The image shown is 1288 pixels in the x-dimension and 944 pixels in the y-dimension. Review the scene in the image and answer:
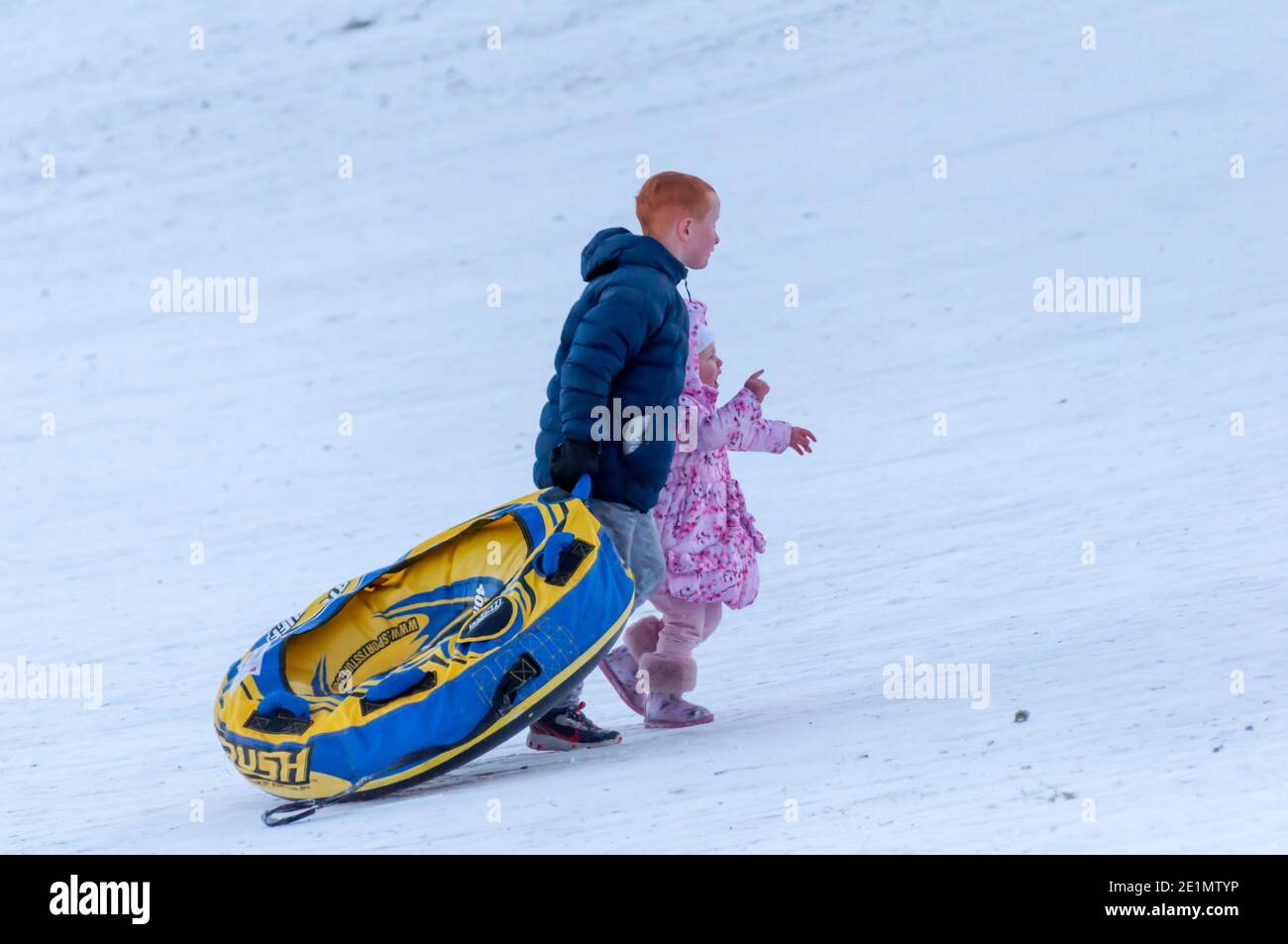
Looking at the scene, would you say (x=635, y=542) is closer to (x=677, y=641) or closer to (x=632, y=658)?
(x=677, y=641)

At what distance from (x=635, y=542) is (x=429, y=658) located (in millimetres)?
703

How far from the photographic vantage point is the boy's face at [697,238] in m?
4.85

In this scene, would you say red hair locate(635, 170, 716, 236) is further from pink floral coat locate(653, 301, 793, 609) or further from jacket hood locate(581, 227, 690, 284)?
pink floral coat locate(653, 301, 793, 609)

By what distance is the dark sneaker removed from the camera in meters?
4.95

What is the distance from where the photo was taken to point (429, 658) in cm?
436

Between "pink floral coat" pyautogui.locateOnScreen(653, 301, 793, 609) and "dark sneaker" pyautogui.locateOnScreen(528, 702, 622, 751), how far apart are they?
0.45 meters

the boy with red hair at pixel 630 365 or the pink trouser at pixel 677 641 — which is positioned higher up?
the boy with red hair at pixel 630 365

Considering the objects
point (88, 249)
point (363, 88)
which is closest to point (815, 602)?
point (88, 249)

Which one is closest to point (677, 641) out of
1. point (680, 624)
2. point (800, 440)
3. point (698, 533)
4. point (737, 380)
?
point (680, 624)

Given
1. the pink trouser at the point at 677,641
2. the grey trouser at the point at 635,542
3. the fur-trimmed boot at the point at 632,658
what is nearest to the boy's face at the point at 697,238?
the grey trouser at the point at 635,542

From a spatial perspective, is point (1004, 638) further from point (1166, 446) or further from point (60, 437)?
point (60, 437)

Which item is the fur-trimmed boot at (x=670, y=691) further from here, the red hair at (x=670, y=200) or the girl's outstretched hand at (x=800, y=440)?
the red hair at (x=670, y=200)

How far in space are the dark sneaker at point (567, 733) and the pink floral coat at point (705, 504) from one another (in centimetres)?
45

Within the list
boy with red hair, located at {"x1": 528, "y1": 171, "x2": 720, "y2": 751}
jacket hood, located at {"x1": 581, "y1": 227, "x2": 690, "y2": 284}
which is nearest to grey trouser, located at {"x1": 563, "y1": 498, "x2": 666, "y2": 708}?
boy with red hair, located at {"x1": 528, "y1": 171, "x2": 720, "y2": 751}
